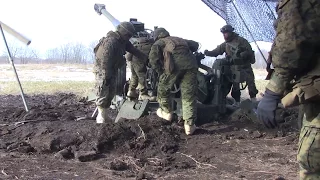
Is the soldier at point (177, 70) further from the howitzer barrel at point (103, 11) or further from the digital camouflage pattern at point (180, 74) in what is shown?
the howitzer barrel at point (103, 11)

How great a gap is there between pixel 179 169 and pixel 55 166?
1.58 m

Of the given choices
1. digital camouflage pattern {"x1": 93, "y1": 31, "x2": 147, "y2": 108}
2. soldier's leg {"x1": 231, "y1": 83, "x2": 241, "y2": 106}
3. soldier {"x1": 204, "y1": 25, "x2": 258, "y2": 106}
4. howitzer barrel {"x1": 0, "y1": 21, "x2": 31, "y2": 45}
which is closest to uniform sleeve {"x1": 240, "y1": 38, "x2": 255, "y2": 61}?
soldier {"x1": 204, "y1": 25, "x2": 258, "y2": 106}

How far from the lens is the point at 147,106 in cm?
884

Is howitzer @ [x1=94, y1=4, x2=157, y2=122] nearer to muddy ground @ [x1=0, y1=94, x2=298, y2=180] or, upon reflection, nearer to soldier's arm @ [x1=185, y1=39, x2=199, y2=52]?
muddy ground @ [x1=0, y1=94, x2=298, y2=180]

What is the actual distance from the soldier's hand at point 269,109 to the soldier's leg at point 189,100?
412 cm

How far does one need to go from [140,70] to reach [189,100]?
2.03 metres

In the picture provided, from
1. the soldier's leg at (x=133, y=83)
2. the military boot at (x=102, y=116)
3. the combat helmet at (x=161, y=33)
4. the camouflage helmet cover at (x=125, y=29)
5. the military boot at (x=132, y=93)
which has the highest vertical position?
the camouflage helmet cover at (x=125, y=29)

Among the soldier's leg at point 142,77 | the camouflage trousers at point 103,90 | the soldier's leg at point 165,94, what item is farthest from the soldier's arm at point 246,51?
the camouflage trousers at point 103,90

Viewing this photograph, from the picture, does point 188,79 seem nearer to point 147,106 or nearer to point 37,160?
point 147,106

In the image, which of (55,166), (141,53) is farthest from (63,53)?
(55,166)

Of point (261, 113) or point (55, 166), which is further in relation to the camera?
point (55, 166)

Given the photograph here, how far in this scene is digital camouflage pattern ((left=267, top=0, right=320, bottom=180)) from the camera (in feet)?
11.4

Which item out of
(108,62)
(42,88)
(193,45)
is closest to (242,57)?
(193,45)

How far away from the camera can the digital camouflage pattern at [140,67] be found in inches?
377
